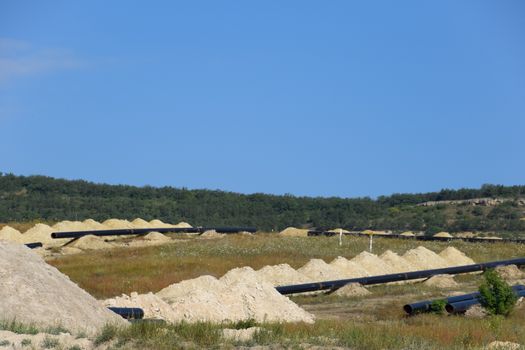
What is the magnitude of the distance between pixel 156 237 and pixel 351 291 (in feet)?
78.3

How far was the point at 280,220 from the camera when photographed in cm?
11112

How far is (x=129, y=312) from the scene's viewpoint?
24516mm

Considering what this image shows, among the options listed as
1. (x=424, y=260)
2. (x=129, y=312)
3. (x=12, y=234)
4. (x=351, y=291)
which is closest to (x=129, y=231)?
(x=12, y=234)

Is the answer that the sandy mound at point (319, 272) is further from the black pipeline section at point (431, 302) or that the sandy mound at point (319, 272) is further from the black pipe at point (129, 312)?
the black pipe at point (129, 312)

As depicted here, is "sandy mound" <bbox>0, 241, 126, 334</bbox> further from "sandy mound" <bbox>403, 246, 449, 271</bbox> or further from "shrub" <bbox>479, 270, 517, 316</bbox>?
"sandy mound" <bbox>403, 246, 449, 271</bbox>

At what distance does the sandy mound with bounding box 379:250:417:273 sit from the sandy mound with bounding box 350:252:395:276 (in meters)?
0.76

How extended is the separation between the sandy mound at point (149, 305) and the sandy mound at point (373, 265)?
17753 mm

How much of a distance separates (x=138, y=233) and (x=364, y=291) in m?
25.4

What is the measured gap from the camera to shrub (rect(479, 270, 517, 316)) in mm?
26953

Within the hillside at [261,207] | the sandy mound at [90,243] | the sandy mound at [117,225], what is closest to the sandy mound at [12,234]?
the sandy mound at [90,243]

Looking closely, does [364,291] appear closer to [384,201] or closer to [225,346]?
[225,346]

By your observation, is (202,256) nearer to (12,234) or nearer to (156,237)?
(156,237)

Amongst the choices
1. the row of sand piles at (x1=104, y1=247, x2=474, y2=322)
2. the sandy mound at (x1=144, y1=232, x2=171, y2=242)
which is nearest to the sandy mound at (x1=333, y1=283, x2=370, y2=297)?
the row of sand piles at (x1=104, y1=247, x2=474, y2=322)

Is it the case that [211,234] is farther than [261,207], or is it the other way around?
[261,207]
